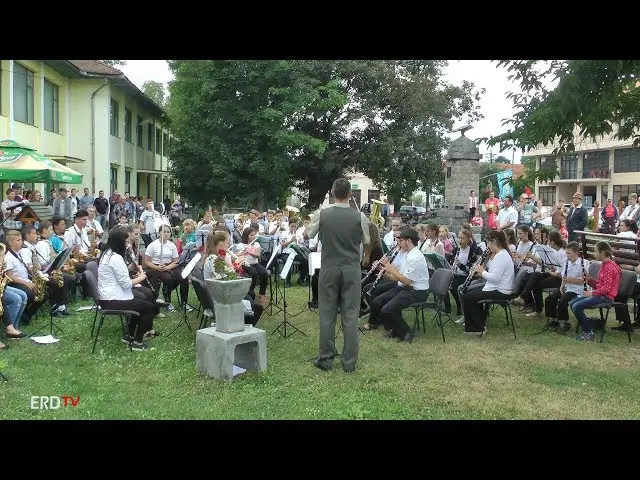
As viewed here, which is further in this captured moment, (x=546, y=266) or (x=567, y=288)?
(x=546, y=266)

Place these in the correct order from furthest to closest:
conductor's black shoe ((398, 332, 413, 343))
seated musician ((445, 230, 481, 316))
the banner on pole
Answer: the banner on pole
seated musician ((445, 230, 481, 316))
conductor's black shoe ((398, 332, 413, 343))

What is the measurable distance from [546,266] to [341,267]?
165 inches

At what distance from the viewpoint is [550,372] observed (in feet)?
20.4

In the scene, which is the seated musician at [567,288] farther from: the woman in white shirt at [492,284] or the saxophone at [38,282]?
the saxophone at [38,282]

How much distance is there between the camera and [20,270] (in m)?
7.71

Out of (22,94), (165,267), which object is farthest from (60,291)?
(22,94)

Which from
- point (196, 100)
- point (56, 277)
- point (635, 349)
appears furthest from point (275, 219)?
point (196, 100)

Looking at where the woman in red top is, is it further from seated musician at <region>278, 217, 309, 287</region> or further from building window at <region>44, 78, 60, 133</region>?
building window at <region>44, 78, 60, 133</region>

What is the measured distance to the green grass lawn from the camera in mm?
5047

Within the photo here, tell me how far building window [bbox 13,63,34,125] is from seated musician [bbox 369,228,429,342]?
15.3 metres

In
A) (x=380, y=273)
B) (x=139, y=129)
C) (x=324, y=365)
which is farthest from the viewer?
(x=139, y=129)

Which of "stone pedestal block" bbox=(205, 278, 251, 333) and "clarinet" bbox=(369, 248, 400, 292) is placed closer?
"stone pedestal block" bbox=(205, 278, 251, 333)

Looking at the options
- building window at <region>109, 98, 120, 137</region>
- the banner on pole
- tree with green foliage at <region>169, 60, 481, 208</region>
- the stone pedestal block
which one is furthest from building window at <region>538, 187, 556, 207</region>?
the stone pedestal block

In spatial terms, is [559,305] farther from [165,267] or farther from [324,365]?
[165,267]
